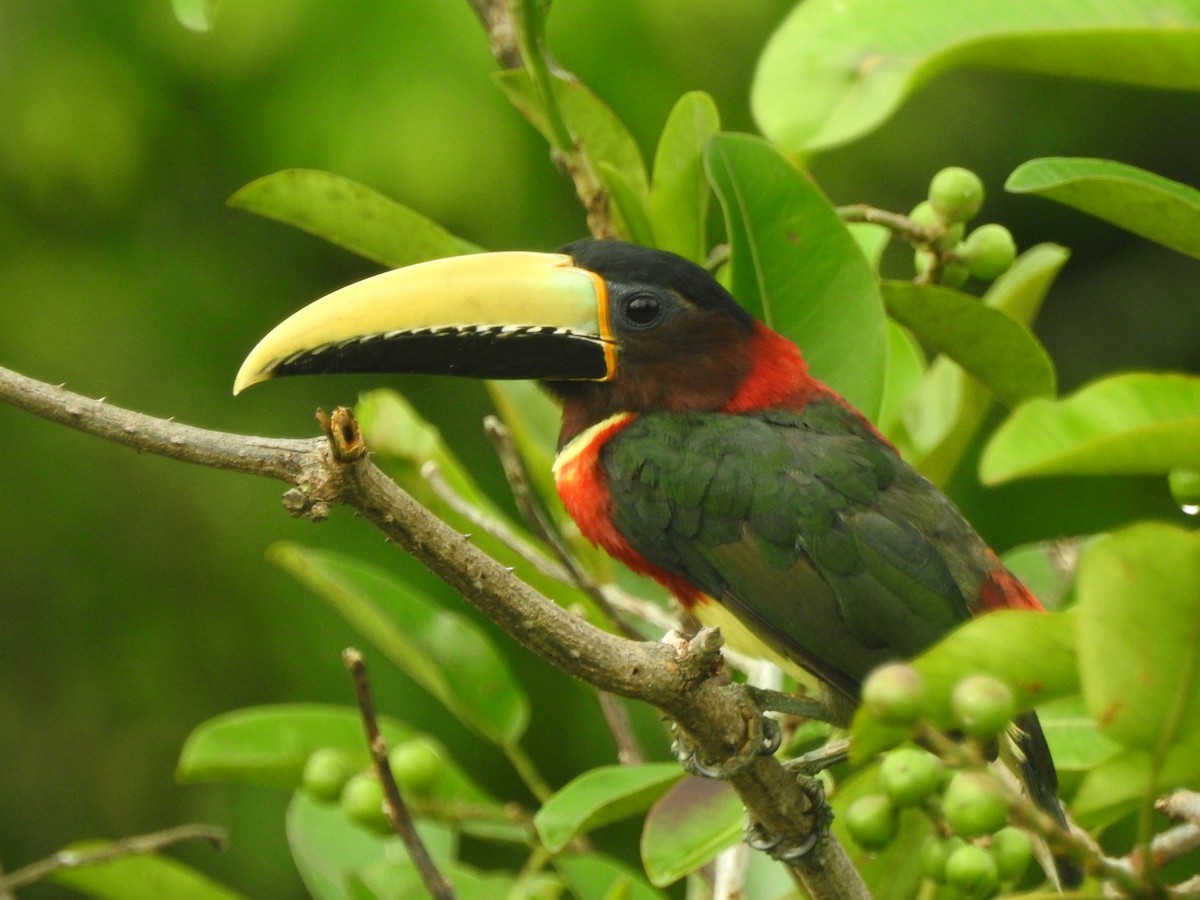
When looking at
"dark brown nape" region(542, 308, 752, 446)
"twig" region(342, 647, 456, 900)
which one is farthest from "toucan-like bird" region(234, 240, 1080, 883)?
"twig" region(342, 647, 456, 900)

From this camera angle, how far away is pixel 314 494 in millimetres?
1357

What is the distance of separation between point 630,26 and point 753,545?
2273mm

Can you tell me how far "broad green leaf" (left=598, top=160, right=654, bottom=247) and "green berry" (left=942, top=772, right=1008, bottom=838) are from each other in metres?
1.04

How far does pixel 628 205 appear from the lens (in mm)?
2174

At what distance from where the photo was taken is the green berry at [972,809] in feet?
4.25

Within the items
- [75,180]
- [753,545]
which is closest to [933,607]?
[753,545]

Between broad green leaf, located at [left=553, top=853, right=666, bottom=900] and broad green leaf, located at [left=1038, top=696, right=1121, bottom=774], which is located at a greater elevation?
broad green leaf, located at [left=1038, top=696, right=1121, bottom=774]

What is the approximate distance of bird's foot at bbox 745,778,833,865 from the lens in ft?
5.80

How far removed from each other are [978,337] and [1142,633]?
99 centimetres

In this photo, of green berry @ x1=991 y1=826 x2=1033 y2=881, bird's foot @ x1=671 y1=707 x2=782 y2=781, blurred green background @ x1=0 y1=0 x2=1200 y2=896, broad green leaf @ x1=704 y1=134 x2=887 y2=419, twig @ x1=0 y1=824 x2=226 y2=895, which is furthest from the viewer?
blurred green background @ x1=0 y1=0 x2=1200 y2=896

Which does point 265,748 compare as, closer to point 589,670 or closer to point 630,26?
point 589,670

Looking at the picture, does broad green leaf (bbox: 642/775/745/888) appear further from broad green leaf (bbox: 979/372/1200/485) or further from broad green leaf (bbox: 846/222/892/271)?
broad green leaf (bbox: 846/222/892/271)

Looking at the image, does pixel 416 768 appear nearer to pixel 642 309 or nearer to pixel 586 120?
pixel 642 309

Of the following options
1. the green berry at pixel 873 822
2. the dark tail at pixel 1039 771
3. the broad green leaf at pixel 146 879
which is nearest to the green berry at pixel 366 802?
the broad green leaf at pixel 146 879
